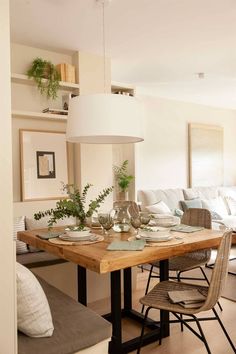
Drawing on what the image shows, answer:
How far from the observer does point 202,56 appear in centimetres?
397

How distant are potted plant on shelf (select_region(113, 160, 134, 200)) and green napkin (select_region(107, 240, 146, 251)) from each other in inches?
104

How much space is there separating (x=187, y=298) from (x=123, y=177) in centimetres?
294

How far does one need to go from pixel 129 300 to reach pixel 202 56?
2.94 metres

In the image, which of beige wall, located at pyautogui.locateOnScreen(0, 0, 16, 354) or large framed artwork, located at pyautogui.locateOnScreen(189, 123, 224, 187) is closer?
beige wall, located at pyautogui.locateOnScreen(0, 0, 16, 354)

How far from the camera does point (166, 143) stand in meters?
6.00

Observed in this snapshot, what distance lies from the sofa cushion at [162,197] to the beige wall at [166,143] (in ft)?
1.43

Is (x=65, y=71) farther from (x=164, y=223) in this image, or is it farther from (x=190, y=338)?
(x=190, y=338)

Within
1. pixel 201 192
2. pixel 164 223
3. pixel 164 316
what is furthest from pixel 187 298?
pixel 201 192

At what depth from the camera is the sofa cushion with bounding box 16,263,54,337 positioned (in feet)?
4.81

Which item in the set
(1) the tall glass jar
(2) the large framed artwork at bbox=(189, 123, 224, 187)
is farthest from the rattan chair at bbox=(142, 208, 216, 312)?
(2) the large framed artwork at bbox=(189, 123, 224, 187)

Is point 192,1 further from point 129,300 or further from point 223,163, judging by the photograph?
point 223,163

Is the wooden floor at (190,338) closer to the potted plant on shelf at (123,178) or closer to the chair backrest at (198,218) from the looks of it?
the chair backrest at (198,218)

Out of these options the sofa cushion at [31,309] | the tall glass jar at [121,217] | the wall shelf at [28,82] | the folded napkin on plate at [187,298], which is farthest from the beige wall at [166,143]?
the sofa cushion at [31,309]

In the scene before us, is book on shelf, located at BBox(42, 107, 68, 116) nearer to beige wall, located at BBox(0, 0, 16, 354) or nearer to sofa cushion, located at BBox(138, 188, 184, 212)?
sofa cushion, located at BBox(138, 188, 184, 212)
